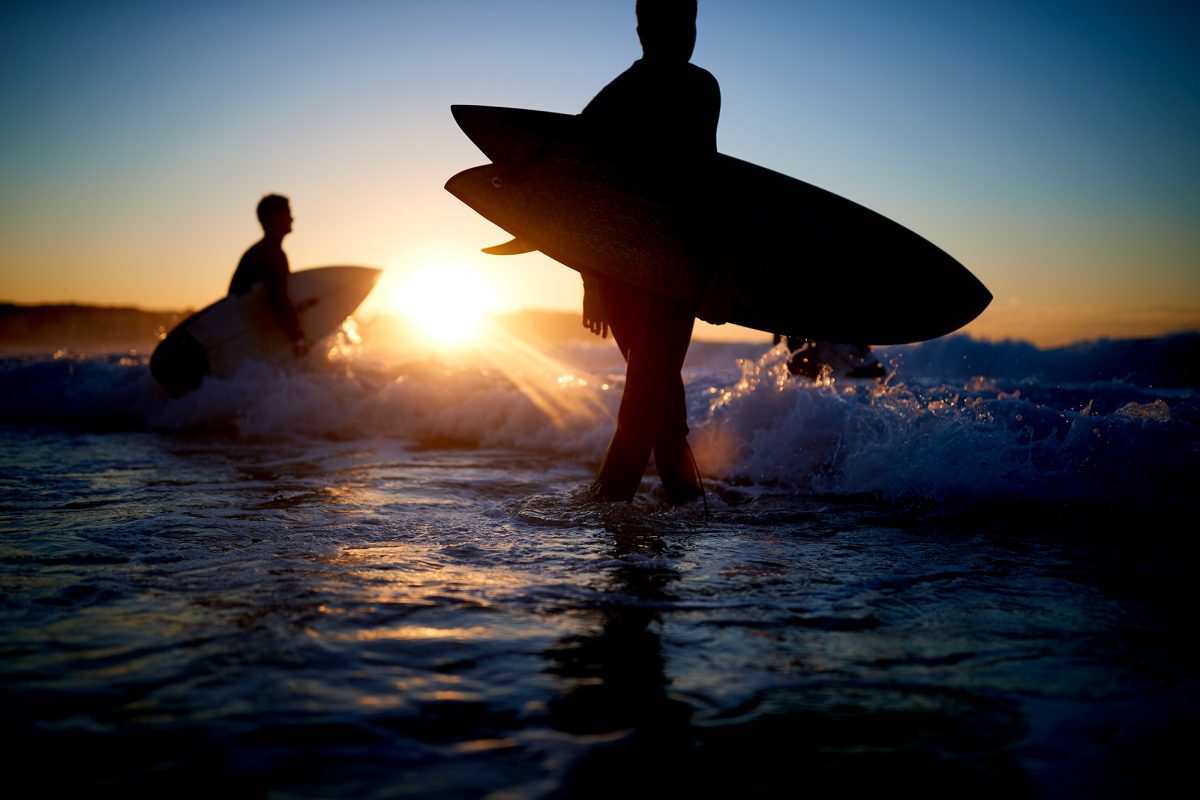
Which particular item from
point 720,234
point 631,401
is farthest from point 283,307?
point 720,234

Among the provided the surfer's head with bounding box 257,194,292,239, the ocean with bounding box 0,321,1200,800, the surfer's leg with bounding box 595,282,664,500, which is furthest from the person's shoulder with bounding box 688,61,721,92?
the surfer's head with bounding box 257,194,292,239

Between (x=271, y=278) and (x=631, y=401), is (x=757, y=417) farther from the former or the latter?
(x=271, y=278)

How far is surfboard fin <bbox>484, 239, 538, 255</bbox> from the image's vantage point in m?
3.22

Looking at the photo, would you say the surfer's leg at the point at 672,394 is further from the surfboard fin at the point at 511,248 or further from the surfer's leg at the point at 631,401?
the surfboard fin at the point at 511,248

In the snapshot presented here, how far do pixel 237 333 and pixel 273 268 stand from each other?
2.68ft

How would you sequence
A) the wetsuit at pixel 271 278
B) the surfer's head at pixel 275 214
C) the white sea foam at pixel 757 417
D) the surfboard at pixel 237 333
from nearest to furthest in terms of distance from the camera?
the white sea foam at pixel 757 417 < the surfer's head at pixel 275 214 < the surfboard at pixel 237 333 < the wetsuit at pixel 271 278

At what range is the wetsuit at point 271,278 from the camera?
8695 mm

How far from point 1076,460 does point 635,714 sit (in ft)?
11.1

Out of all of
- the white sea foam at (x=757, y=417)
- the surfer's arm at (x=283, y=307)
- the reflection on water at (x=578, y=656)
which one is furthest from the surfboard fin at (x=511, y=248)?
the surfer's arm at (x=283, y=307)

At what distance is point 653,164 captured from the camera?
310cm

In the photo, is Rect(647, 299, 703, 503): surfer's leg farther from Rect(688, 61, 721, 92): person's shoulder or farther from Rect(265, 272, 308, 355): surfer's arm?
Rect(265, 272, 308, 355): surfer's arm

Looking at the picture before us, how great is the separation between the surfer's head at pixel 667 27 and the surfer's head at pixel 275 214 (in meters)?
6.33

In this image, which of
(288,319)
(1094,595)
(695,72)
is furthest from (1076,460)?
(288,319)

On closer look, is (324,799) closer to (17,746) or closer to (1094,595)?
(17,746)
